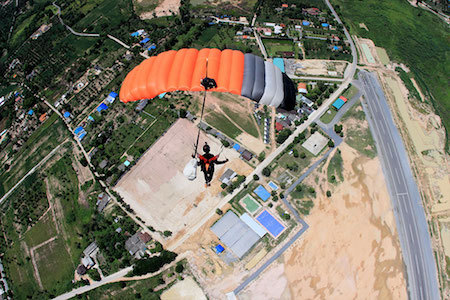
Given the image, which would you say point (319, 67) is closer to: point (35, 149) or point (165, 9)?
point (165, 9)

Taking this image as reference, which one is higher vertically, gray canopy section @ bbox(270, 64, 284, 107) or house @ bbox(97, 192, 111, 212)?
house @ bbox(97, 192, 111, 212)

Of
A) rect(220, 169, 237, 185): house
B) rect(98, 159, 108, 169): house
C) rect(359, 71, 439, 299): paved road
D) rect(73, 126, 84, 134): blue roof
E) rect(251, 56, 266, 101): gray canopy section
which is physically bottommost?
rect(359, 71, 439, 299): paved road

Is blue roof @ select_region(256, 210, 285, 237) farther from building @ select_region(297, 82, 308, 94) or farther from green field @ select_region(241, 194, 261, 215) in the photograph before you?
building @ select_region(297, 82, 308, 94)

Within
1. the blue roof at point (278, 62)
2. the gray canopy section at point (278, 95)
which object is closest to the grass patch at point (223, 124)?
the gray canopy section at point (278, 95)

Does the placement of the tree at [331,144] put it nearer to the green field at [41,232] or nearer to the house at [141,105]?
the house at [141,105]

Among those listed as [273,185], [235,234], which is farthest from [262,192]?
[235,234]

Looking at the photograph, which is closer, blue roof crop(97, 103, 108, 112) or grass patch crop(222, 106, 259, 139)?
grass patch crop(222, 106, 259, 139)

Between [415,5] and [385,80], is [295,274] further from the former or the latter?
[415,5]

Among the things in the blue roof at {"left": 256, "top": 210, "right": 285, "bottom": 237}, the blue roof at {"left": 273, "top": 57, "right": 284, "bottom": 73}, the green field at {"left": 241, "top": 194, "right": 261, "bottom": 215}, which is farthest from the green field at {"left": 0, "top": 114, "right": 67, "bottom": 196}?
the blue roof at {"left": 273, "top": 57, "right": 284, "bottom": 73}
